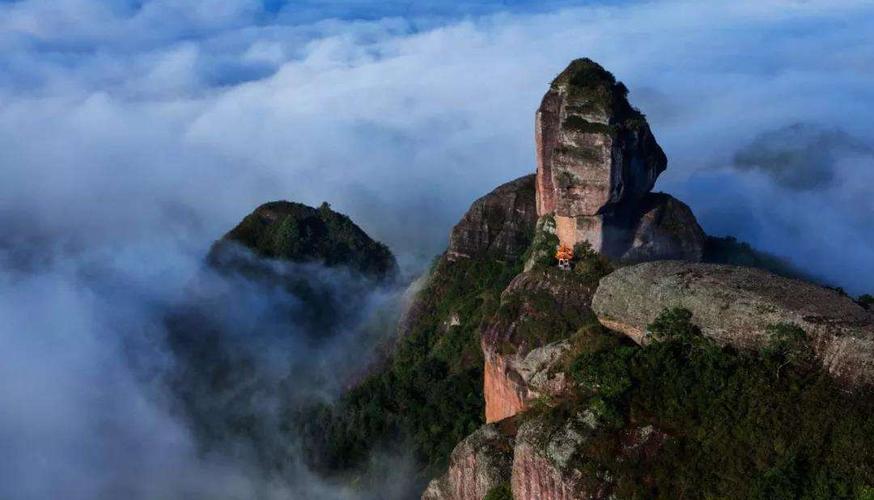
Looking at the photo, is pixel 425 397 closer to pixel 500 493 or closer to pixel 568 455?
pixel 500 493

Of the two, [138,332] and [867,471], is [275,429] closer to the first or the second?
[138,332]

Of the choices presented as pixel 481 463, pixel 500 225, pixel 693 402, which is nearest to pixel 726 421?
pixel 693 402

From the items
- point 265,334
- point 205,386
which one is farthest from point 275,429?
point 265,334

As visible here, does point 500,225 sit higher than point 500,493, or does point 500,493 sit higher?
point 500,225

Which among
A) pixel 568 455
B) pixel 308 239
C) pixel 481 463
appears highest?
pixel 568 455

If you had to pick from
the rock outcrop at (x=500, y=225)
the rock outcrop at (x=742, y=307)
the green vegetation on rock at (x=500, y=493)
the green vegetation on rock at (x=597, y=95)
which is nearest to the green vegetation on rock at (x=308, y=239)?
the rock outcrop at (x=500, y=225)

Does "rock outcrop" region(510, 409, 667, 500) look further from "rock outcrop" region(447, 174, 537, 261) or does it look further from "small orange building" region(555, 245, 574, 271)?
"rock outcrop" region(447, 174, 537, 261)
